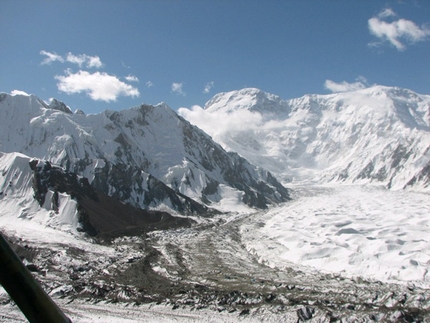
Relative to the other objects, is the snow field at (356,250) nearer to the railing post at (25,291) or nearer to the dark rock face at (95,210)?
the dark rock face at (95,210)

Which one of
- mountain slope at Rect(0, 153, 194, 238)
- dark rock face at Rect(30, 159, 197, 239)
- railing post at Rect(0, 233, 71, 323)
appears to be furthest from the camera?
dark rock face at Rect(30, 159, 197, 239)

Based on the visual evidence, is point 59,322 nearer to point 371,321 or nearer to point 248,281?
point 371,321

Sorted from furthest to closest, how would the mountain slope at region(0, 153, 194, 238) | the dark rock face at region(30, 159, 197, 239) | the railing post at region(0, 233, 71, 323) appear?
the dark rock face at region(30, 159, 197, 239), the mountain slope at region(0, 153, 194, 238), the railing post at region(0, 233, 71, 323)

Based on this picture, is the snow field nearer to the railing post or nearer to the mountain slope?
the mountain slope

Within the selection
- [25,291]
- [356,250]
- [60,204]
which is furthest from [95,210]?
[25,291]

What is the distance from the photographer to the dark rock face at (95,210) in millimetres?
90188

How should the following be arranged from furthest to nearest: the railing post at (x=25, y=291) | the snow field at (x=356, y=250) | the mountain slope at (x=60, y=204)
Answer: the mountain slope at (x=60, y=204)
the snow field at (x=356, y=250)
the railing post at (x=25, y=291)

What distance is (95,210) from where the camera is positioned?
100312 millimetres

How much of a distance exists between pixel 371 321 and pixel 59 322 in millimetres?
30028

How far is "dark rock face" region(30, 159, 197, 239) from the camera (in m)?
90.2

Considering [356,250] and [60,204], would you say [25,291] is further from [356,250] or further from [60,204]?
[60,204]

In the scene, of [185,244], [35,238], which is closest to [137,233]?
[185,244]

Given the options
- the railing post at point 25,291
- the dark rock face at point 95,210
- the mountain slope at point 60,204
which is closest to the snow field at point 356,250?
the dark rock face at point 95,210

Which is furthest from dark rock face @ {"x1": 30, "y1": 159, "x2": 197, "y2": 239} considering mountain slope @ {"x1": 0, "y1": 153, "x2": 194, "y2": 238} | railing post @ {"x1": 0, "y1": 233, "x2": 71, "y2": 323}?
railing post @ {"x1": 0, "y1": 233, "x2": 71, "y2": 323}
